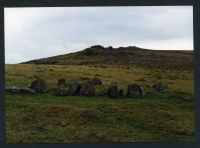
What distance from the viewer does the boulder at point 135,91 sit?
1104cm

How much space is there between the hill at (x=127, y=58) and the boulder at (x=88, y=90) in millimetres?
444

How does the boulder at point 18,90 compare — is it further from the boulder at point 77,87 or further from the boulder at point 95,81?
the boulder at point 95,81

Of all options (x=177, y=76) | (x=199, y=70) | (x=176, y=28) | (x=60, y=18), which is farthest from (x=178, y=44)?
(x=199, y=70)

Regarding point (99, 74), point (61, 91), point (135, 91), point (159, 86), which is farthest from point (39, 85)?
point (159, 86)

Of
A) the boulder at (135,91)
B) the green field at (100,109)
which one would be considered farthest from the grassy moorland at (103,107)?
the boulder at (135,91)

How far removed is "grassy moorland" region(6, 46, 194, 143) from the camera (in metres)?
10.7

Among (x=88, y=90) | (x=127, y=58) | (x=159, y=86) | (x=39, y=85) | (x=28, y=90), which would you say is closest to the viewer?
(x=127, y=58)

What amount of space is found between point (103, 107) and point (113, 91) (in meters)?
0.50

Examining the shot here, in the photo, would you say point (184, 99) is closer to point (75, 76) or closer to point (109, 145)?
point (75, 76)

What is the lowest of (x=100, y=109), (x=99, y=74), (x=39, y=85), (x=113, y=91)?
(x=100, y=109)

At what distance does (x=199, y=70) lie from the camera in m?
5.86

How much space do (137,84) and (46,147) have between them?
554cm

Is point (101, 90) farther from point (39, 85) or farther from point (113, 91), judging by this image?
point (39, 85)

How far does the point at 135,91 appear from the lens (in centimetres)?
1125
